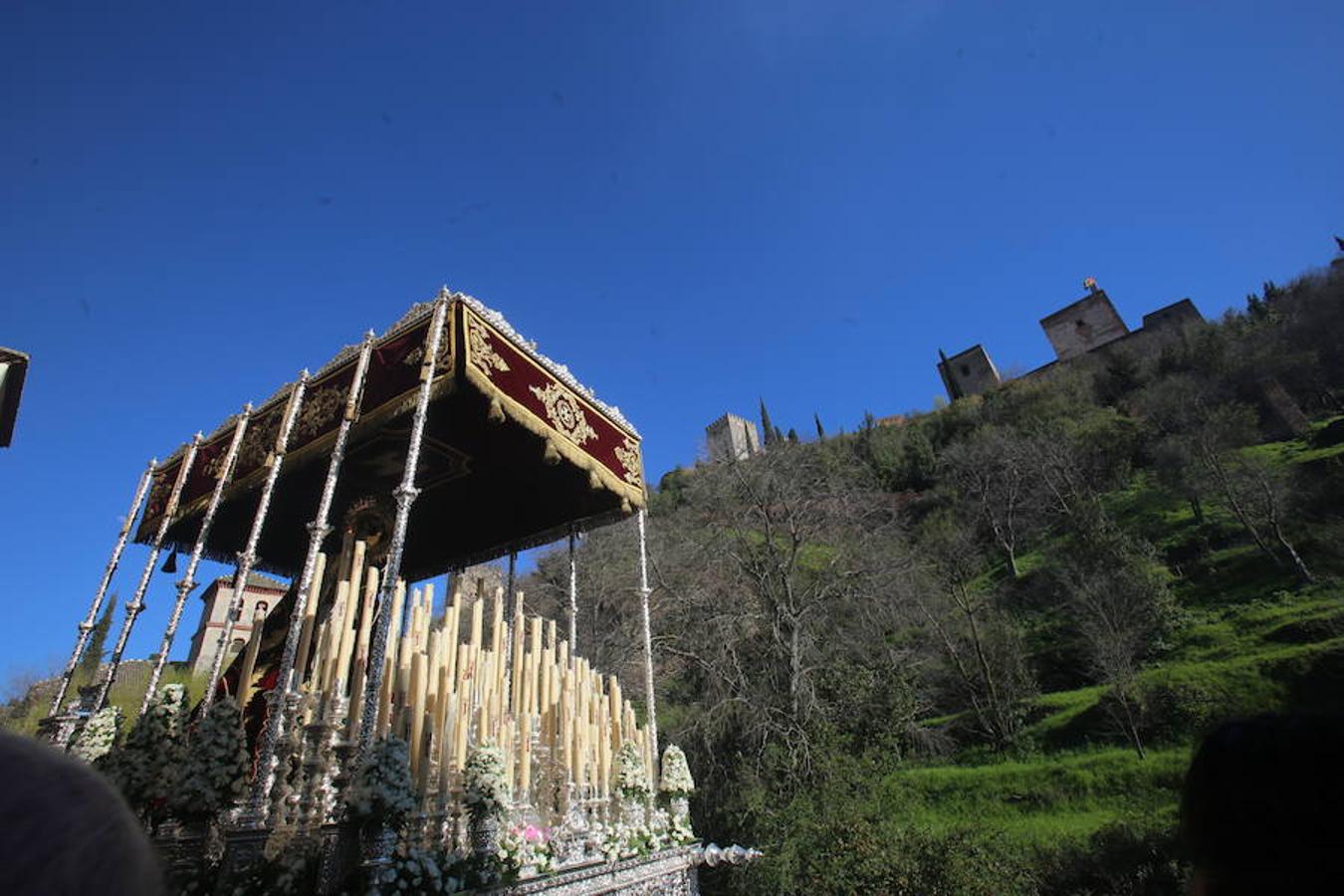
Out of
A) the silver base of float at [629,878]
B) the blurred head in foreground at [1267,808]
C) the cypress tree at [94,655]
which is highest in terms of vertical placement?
the cypress tree at [94,655]

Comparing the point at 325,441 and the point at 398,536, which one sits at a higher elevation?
the point at 325,441

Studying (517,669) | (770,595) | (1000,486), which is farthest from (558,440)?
(1000,486)

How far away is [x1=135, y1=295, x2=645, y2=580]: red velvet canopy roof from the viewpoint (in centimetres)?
722

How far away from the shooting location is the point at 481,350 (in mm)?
7125

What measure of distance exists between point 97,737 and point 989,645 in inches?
921

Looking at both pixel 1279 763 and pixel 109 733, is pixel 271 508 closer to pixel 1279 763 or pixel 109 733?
pixel 109 733

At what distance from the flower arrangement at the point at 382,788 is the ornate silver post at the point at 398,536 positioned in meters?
0.17

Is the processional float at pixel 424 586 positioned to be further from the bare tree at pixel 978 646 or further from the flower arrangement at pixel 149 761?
the bare tree at pixel 978 646

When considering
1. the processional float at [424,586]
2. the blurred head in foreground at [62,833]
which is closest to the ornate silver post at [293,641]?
the processional float at [424,586]

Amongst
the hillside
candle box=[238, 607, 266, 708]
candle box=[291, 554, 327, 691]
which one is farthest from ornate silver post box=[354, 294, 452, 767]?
the hillside

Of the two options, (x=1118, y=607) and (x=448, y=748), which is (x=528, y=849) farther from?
(x=1118, y=607)

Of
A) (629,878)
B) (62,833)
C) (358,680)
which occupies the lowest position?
(629,878)

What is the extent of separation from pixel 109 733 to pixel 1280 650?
78.7ft

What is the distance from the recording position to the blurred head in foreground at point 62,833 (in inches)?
20.9
